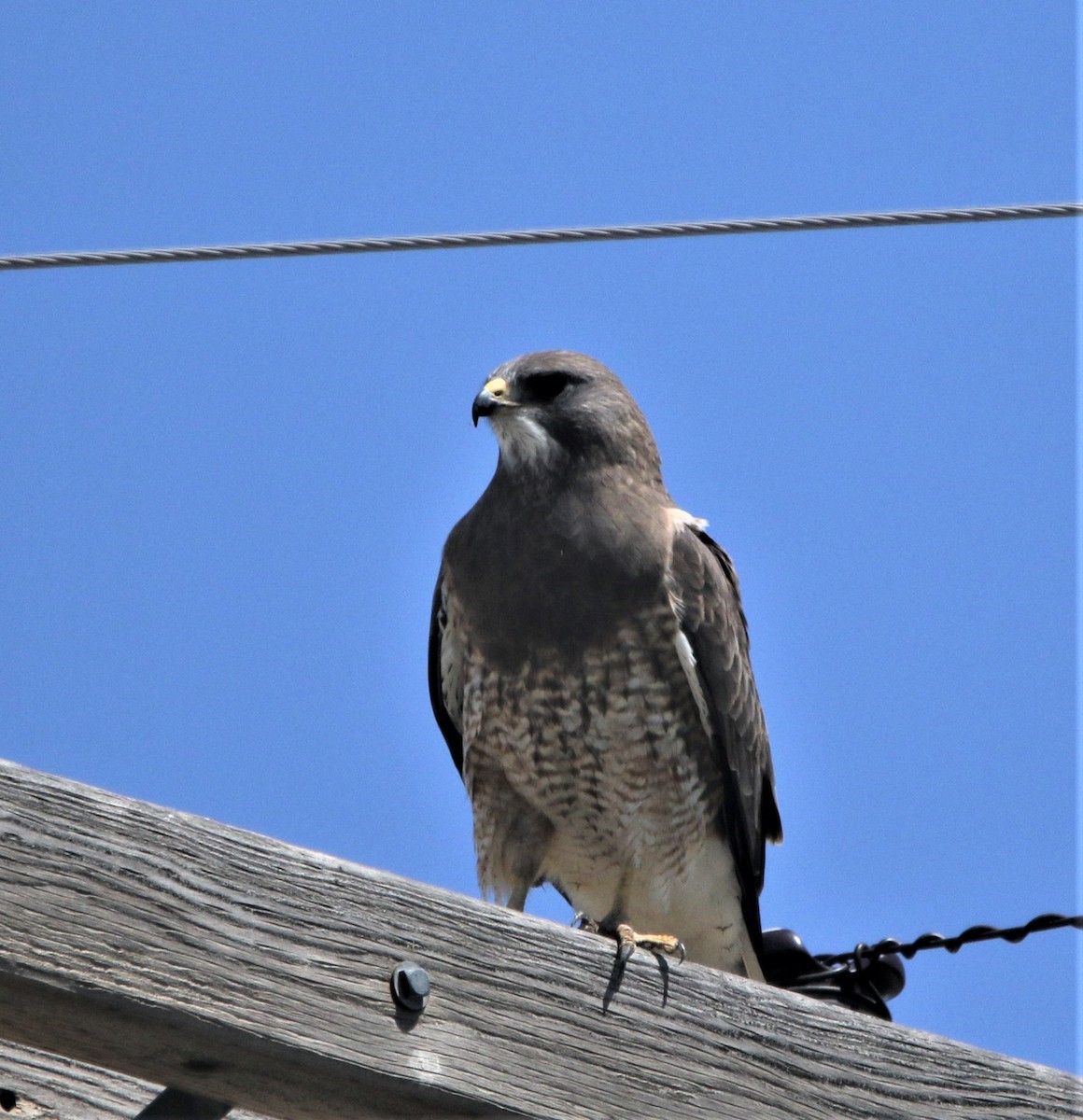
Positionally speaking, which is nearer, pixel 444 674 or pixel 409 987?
pixel 409 987

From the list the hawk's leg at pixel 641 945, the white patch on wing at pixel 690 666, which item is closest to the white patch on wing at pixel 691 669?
the white patch on wing at pixel 690 666

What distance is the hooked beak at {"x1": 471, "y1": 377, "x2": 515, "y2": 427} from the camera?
4.44 m

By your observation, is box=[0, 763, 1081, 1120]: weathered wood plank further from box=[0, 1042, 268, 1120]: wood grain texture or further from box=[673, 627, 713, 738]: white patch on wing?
box=[673, 627, 713, 738]: white patch on wing

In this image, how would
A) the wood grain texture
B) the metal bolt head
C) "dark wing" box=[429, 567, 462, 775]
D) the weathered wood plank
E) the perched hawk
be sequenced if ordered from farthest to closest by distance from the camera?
"dark wing" box=[429, 567, 462, 775], the perched hawk, the wood grain texture, the metal bolt head, the weathered wood plank

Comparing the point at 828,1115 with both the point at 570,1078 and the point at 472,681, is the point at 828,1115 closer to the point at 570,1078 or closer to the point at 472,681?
the point at 570,1078

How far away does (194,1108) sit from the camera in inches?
73.4

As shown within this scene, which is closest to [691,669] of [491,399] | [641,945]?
[491,399]

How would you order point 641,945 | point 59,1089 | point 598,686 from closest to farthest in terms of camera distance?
1. point 59,1089
2. point 641,945
3. point 598,686

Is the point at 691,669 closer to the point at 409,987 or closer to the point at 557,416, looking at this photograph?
the point at 557,416

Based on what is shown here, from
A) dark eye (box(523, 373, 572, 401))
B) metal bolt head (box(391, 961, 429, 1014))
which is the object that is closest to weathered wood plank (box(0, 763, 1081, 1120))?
metal bolt head (box(391, 961, 429, 1014))

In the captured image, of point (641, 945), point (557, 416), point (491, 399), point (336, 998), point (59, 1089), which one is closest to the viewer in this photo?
point (336, 998)

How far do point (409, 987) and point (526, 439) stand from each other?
9.34ft

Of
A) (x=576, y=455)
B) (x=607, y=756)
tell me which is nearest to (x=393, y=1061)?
(x=607, y=756)

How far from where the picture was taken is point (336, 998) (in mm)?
1837
